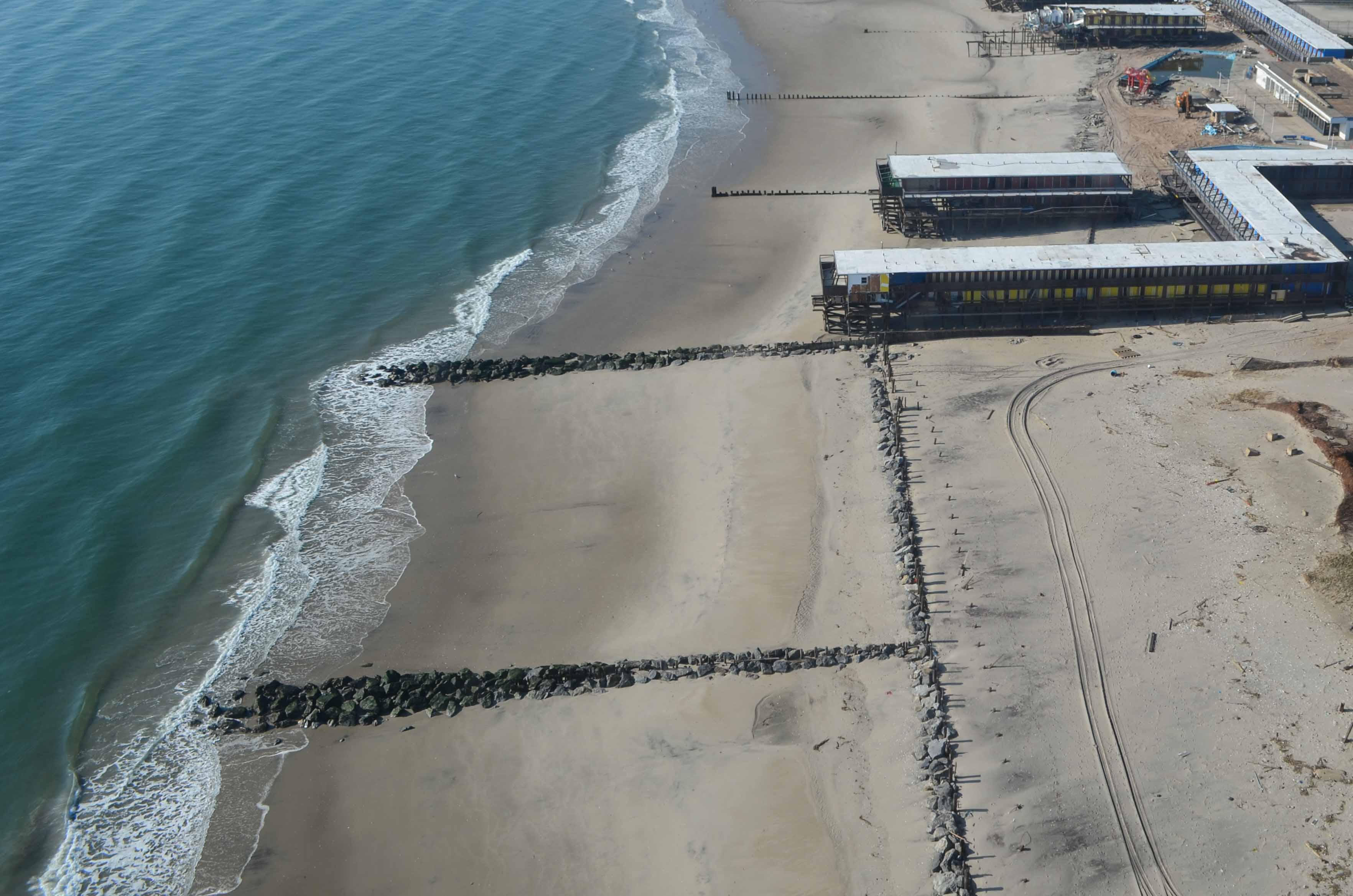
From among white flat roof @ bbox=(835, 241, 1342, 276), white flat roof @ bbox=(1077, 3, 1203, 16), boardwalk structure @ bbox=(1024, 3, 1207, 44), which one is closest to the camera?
white flat roof @ bbox=(835, 241, 1342, 276)

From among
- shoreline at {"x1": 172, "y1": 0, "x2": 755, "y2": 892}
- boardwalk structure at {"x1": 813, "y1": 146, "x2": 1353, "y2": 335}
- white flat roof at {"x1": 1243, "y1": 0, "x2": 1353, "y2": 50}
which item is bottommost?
shoreline at {"x1": 172, "y1": 0, "x2": 755, "y2": 892}

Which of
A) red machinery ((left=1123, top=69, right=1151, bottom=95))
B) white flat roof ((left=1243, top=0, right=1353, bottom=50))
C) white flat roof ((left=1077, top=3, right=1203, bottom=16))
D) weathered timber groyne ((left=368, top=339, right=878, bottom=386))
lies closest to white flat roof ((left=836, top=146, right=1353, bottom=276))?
weathered timber groyne ((left=368, top=339, right=878, bottom=386))

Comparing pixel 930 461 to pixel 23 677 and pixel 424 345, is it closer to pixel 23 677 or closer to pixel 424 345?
pixel 424 345

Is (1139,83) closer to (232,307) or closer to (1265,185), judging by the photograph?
(1265,185)

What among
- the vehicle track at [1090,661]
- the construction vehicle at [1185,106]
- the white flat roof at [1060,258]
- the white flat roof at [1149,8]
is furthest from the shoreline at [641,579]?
the white flat roof at [1149,8]

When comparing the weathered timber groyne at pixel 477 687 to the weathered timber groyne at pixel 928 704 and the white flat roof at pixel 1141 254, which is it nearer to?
the weathered timber groyne at pixel 928 704

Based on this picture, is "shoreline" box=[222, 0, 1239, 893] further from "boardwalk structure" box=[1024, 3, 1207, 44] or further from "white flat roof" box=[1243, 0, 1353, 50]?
"white flat roof" box=[1243, 0, 1353, 50]
